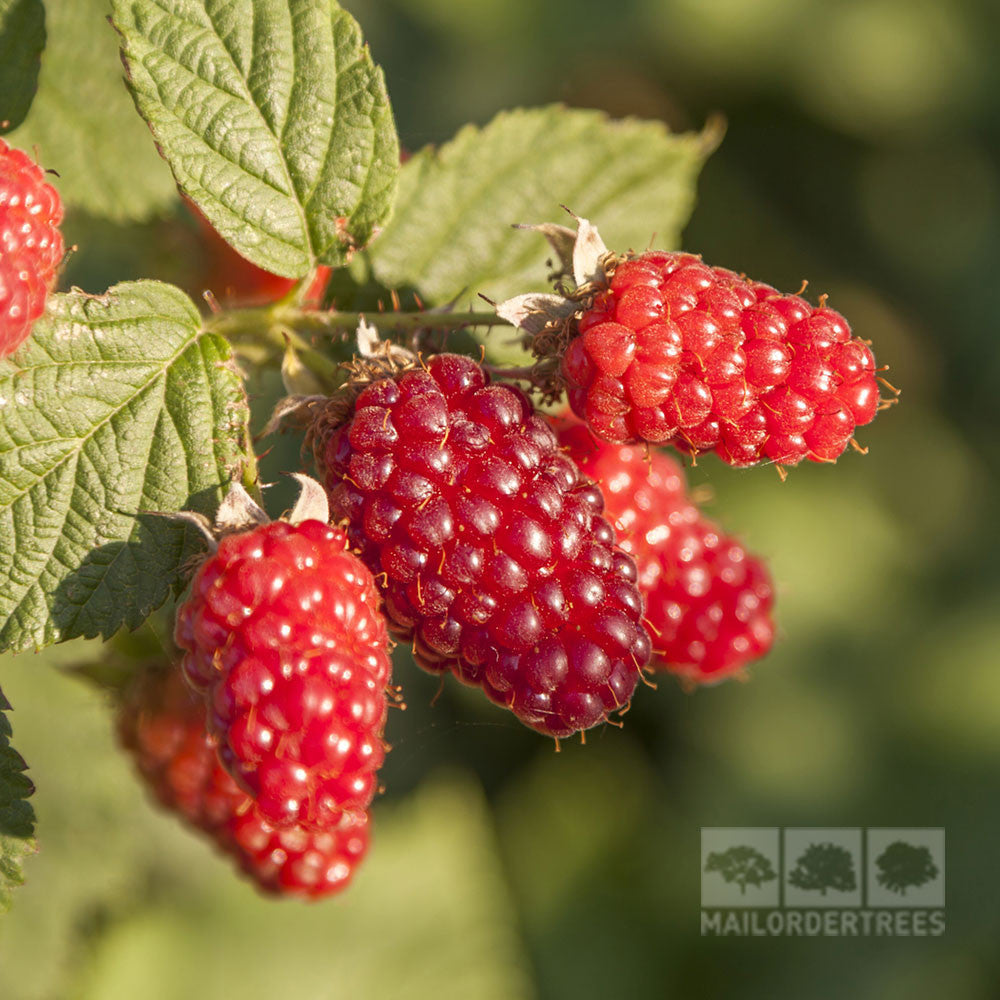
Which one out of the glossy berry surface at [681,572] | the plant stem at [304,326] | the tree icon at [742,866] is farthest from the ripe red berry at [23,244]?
the tree icon at [742,866]

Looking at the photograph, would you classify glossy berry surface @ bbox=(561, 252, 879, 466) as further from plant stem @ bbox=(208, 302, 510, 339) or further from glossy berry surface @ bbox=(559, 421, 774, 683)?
glossy berry surface @ bbox=(559, 421, 774, 683)

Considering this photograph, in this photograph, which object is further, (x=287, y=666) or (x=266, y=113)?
(x=266, y=113)

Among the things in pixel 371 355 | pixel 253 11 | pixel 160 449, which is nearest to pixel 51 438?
pixel 160 449

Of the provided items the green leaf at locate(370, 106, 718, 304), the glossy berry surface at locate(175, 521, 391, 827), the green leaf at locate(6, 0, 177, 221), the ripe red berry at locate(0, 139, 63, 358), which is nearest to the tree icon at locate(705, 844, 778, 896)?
the green leaf at locate(370, 106, 718, 304)

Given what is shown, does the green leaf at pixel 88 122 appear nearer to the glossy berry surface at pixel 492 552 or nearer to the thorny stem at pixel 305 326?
the thorny stem at pixel 305 326

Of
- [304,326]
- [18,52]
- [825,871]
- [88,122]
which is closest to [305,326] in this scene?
[304,326]

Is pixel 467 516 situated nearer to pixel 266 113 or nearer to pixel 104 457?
pixel 104 457
